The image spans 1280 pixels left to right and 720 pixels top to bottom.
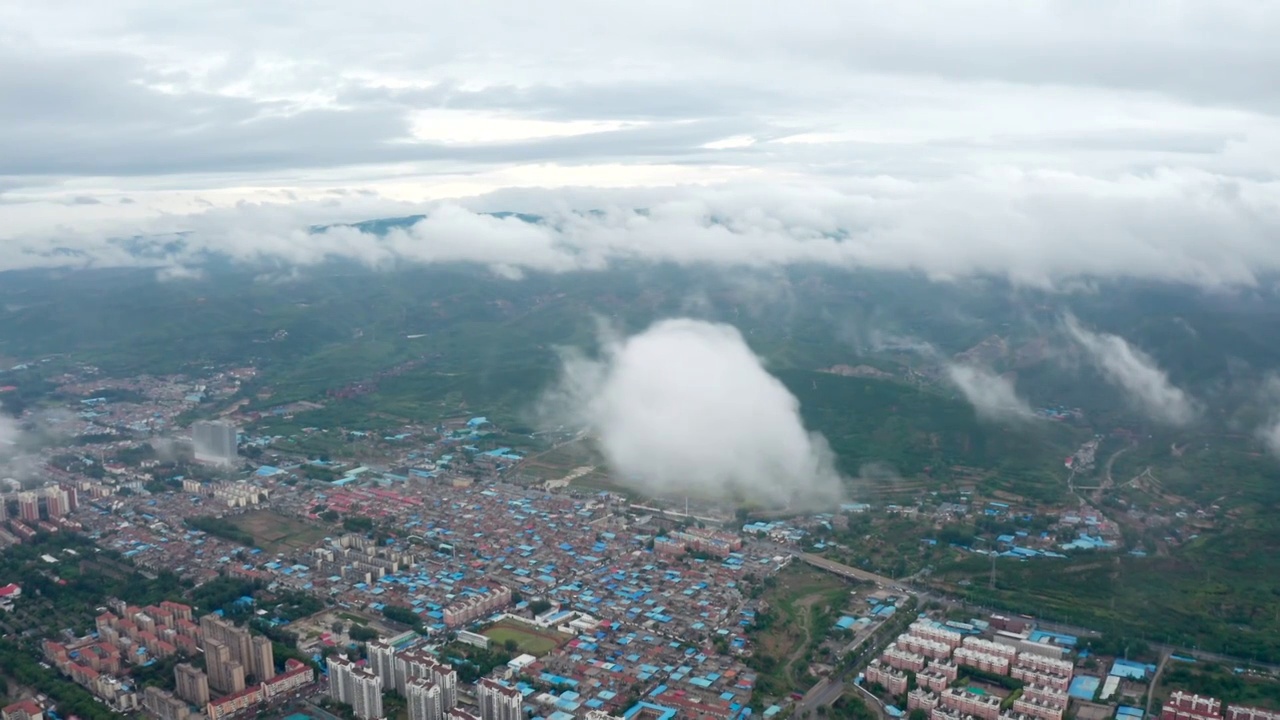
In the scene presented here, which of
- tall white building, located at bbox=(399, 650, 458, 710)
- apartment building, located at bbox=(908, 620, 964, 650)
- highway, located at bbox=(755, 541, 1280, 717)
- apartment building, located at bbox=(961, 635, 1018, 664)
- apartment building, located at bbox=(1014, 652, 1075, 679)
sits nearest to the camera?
tall white building, located at bbox=(399, 650, 458, 710)

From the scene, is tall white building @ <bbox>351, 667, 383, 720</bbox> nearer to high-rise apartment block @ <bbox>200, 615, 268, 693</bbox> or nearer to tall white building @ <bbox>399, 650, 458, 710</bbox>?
tall white building @ <bbox>399, 650, 458, 710</bbox>

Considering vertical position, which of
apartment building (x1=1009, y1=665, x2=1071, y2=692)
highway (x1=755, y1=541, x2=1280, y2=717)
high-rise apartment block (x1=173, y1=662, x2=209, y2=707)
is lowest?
highway (x1=755, y1=541, x2=1280, y2=717)

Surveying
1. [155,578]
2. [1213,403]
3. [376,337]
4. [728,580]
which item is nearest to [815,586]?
[728,580]

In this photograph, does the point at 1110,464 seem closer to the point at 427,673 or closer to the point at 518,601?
the point at 518,601

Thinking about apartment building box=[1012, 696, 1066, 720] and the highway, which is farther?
the highway

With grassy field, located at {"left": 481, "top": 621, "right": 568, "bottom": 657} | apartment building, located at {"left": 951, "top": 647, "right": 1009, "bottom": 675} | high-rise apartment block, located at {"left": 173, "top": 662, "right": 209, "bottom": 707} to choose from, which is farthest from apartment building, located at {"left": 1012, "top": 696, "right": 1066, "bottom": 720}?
high-rise apartment block, located at {"left": 173, "top": 662, "right": 209, "bottom": 707}

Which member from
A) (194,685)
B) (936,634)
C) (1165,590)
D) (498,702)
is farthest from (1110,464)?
(194,685)

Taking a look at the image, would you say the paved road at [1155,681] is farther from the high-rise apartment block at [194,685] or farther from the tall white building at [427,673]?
the high-rise apartment block at [194,685]

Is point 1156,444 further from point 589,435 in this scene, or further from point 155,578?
point 155,578
